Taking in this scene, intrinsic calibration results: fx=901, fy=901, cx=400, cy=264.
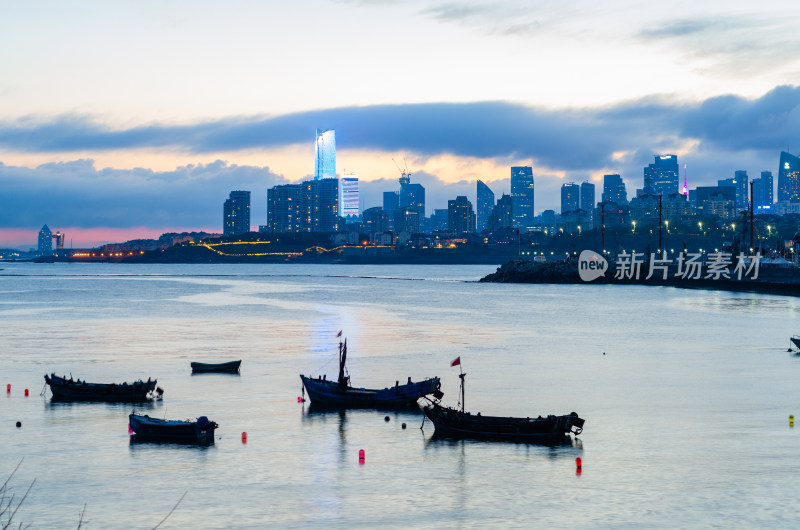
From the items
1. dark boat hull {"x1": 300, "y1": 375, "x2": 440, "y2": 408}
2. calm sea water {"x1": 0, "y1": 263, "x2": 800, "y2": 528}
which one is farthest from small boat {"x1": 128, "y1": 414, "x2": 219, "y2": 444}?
dark boat hull {"x1": 300, "y1": 375, "x2": 440, "y2": 408}

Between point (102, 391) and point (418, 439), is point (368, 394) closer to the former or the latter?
point (418, 439)

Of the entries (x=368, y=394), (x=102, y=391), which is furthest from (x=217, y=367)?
(x=368, y=394)

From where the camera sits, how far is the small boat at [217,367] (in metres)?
78.3

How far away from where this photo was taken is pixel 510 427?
49969 mm

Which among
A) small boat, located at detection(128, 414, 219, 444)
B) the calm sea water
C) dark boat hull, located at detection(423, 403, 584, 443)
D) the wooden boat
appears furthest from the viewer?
the wooden boat

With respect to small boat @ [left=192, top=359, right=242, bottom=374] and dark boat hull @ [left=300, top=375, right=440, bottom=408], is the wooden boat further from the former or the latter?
small boat @ [left=192, top=359, right=242, bottom=374]

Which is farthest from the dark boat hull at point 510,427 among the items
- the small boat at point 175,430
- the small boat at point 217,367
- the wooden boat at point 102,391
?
the small boat at point 217,367

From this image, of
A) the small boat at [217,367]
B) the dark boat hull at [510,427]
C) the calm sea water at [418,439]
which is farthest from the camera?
the small boat at [217,367]

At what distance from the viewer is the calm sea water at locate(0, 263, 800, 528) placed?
38281 millimetres

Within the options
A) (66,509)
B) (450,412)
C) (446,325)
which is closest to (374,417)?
(450,412)

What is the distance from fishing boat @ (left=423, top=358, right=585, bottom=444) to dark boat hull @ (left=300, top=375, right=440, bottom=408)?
327 inches

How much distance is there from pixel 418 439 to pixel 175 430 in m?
13.6

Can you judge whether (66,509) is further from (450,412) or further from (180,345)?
(180,345)

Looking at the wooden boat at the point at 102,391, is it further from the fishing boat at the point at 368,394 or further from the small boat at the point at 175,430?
the small boat at the point at 175,430
